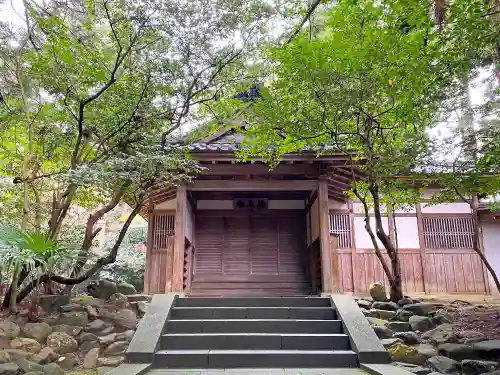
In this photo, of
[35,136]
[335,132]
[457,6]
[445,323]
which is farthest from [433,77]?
[35,136]

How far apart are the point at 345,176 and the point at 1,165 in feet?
25.1

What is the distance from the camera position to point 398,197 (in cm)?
771

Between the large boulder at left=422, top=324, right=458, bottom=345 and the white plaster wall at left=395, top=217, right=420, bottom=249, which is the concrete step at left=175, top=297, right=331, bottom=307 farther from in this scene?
the white plaster wall at left=395, top=217, right=420, bottom=249

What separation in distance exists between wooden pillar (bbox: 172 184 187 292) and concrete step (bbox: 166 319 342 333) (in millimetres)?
1367

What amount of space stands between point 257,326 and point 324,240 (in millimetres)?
2482

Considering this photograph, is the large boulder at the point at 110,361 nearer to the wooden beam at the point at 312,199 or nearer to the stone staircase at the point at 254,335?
the stone staircase at the point at 254,335

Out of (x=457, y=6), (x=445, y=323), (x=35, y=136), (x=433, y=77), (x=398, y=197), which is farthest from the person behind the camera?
(x=398, y=197)

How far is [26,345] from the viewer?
17.4 feet

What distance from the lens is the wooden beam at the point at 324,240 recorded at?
7660mm

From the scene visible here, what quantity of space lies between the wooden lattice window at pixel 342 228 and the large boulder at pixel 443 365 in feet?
16.4

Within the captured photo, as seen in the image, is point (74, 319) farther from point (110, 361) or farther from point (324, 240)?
point (324, 240)

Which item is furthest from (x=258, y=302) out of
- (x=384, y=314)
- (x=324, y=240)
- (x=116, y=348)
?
(x=116, y=348)

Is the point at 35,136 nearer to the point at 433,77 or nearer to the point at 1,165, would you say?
the point at 1,165

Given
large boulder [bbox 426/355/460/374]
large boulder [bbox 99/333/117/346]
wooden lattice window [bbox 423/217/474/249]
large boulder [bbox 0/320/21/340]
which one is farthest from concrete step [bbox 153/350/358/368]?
wooden lattice window [bbox 423/217/474/249]
